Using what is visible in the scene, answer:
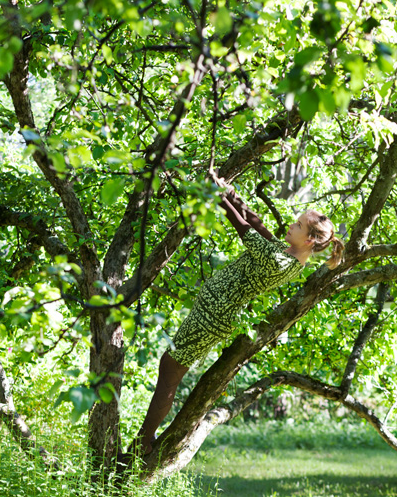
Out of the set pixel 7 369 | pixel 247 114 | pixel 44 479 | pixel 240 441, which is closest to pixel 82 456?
pixel 44 479

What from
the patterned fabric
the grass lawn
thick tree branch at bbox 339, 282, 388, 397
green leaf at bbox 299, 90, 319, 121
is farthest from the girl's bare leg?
the grass lawn

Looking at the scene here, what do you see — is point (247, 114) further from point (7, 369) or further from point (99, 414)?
point (7, 369)

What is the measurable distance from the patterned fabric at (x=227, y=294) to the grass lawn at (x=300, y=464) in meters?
4.19

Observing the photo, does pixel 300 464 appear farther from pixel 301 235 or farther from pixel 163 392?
pixel 301 235

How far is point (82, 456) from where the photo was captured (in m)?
3.08

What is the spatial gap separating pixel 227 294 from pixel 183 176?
4.65 ft

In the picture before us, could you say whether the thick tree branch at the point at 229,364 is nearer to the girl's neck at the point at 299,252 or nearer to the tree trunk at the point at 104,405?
the tree trunk at the point at 104,405

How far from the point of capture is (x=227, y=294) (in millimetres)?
3057

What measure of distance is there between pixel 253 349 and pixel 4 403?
61.8 inches

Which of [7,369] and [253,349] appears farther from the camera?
[7,369]

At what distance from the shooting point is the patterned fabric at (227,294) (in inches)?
117

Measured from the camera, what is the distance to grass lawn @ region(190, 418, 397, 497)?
7972mm

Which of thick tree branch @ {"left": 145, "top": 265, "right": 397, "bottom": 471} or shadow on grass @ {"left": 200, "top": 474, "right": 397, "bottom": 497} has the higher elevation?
thick tree branch @ {"left": 145, "top": 265, "right": 397, "bottom": 471}

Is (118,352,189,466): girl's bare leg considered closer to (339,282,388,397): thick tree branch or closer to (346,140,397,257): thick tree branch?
(346,140,397,257): thick tree branch
